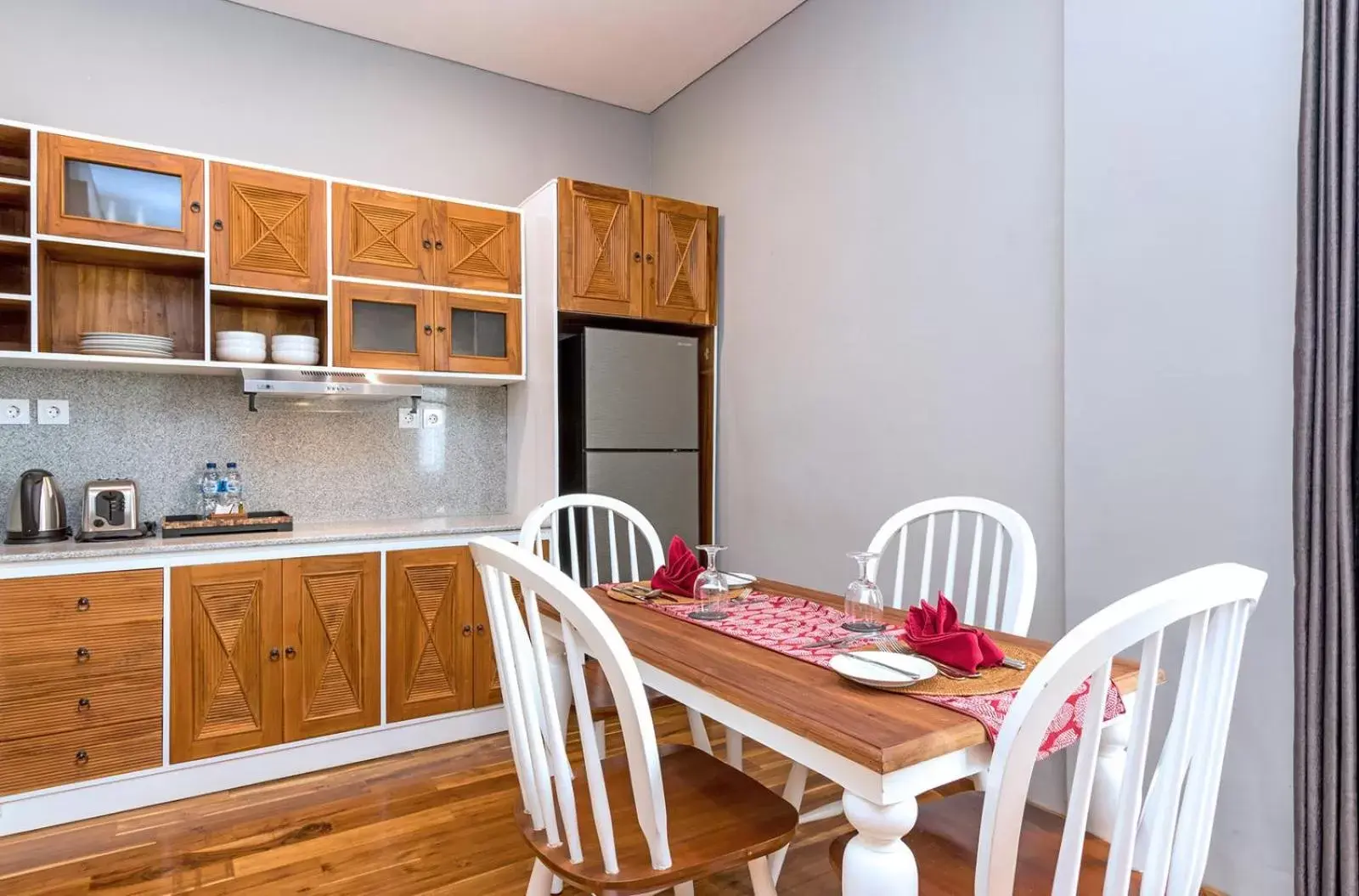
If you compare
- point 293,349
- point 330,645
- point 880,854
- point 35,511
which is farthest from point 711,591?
point 35,511

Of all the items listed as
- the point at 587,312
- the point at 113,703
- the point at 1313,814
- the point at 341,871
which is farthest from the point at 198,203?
the point at 1313,814

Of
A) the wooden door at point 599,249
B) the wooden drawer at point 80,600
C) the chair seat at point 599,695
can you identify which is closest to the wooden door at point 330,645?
the wooden drawer at point 80,600

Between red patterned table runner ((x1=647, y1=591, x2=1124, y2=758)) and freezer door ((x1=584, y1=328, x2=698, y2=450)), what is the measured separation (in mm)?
1366

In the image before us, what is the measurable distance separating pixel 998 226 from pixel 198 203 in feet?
8.85

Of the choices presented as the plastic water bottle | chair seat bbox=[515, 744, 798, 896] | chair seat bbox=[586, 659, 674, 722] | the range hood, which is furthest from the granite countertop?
chair seat bbox=[515, 744, 798, 896]

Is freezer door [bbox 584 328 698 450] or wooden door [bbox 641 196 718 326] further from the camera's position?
wooden door [bbox 641 196 718 326]

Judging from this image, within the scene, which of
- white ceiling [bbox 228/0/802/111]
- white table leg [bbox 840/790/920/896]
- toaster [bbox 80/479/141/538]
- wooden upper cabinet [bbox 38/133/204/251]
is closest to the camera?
white table leg [bbox 840/790/920/896]

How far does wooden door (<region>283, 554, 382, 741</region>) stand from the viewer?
2.63 m

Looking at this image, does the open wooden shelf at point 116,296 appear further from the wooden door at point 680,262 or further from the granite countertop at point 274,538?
the wooden door at point 680,262

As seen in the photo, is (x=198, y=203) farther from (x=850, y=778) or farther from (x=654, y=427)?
(x=850, y=778)

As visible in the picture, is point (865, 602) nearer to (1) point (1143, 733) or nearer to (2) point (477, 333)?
(1) point (1143, 733)

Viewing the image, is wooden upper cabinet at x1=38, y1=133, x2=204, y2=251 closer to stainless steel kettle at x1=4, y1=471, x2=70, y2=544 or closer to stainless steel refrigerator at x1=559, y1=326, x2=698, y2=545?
stainless steel kettle at x1=4, y1=471, x2=70, y2=544

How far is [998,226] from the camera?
7.72ft

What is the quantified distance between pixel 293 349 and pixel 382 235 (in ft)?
1.84
